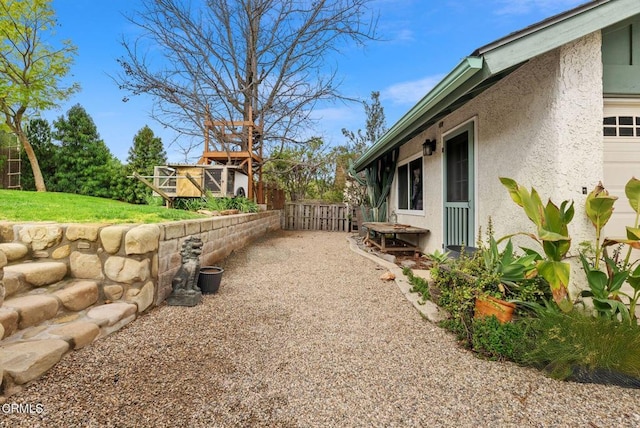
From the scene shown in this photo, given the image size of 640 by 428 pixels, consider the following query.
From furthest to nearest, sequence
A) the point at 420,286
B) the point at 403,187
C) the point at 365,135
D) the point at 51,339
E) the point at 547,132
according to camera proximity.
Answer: the point at 365,135, the point at 403,187, the point at 420,286, the point at 547,132, the point at 51,339

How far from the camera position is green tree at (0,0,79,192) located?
1526cm

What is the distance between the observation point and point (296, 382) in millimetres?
2014

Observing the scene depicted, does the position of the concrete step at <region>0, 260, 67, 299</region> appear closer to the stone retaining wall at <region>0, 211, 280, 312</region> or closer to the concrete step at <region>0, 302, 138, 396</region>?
the stone retaining wall at <region>0, 211, 280, 312</region>

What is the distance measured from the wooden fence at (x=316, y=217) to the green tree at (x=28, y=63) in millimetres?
12917

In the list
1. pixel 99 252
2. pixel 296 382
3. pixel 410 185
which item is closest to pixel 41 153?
pixel 99 252

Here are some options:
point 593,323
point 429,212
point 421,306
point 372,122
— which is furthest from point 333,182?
point 593,323

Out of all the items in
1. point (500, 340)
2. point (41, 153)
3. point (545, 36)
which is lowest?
point (500, 340)

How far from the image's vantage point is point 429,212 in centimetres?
595

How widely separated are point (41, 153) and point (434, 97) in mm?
20391

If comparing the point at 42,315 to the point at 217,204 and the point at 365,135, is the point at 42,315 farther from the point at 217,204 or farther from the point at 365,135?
the point at 365,135

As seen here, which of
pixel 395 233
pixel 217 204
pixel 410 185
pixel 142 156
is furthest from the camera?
pixel 142 156

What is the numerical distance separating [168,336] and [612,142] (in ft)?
15.4

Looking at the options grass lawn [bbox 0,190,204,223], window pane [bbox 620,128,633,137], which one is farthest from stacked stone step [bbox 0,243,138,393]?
window pane [bbox 620,128,633,137]

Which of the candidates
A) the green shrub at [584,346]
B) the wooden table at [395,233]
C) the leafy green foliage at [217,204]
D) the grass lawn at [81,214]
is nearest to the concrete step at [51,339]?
the grass lawn at [81,214]
